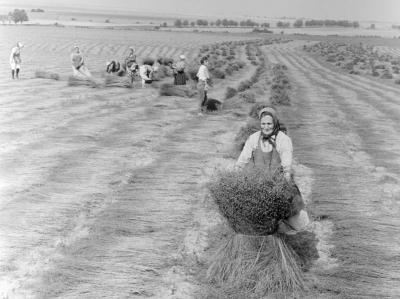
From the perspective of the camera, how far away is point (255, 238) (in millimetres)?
6562

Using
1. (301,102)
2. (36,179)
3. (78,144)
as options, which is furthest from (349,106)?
(36,179)

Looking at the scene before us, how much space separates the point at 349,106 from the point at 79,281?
1683 centimetres

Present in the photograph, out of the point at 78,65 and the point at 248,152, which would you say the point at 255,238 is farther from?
the point at 78,65

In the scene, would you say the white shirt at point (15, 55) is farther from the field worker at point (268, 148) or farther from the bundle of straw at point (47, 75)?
the field worker at point (268, 148)

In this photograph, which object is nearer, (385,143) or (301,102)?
(385,143)

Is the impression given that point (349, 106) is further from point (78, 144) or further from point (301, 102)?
point (78, 144)

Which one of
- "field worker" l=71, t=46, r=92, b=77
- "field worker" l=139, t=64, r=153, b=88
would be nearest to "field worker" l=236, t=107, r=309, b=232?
"field worker" l=139, t=64, r=153, b=88

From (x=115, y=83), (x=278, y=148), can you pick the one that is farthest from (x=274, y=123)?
(x=115, y=83)

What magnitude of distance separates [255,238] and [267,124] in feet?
4.83

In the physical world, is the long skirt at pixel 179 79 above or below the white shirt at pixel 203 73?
below

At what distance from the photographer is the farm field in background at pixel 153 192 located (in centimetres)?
Result: 693

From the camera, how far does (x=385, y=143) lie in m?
15.2

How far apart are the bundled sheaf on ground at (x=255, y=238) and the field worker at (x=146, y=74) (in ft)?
62.4

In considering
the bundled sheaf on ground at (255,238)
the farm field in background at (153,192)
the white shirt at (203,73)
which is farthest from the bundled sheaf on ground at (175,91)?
the bundled sheaf on ground at (255,238)
